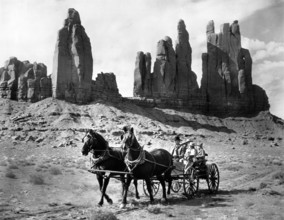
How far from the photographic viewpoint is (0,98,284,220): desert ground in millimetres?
10891

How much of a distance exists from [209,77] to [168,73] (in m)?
9.90

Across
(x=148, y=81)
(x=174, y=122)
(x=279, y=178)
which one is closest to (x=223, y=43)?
(x=148, y=81)

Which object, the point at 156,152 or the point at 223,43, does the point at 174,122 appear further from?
the point at 156,152

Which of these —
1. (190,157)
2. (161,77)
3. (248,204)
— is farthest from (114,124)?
(248,204)

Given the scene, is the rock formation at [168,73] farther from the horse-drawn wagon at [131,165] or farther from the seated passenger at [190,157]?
the horse-drawn wagon at [131,165]

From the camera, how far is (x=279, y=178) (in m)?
17.4

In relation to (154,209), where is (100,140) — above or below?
above

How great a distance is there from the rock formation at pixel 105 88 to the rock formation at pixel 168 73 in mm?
7192

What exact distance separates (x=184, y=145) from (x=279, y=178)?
19.5ft

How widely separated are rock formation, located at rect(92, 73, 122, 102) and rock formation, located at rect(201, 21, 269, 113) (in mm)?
20414

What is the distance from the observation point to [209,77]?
71.7m

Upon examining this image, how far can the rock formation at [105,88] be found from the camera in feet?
183

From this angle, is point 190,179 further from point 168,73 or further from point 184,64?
point 184,64

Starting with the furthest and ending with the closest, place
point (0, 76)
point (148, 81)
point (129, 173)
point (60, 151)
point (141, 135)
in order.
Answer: point (148, 81) < point (0, 76) < point (141, 135) < point (60, 151) < point (129, 173)
